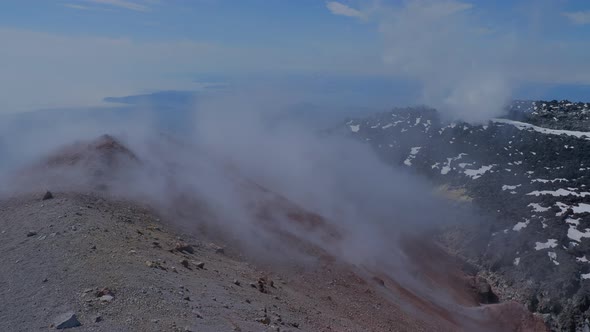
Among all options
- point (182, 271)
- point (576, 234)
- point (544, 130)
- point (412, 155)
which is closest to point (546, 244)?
point (576, 234)

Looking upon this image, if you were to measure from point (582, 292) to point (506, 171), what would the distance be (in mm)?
17165

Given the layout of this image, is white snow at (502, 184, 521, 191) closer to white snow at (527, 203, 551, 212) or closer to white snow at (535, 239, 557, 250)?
white snow at (527, 203, 551, 212)

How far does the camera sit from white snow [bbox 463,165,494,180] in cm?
3849

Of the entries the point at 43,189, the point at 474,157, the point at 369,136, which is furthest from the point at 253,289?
the point at 369,136

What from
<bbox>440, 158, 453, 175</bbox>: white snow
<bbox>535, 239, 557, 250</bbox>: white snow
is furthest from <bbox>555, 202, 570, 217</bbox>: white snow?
<bbox>440, 158, 453, 175</bbox>: white snow

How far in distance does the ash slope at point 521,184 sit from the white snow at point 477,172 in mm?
79

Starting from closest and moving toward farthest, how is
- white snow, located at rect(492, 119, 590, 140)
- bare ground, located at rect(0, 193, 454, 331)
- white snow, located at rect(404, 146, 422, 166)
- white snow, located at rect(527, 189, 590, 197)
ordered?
bare ground, located at rect(0, 193, 454, 331) → white snow, located at rect(527, 189, 590, 197) → white snow, located at rect(492, 119, 590, 140) → white snow, located at rect(404, 146, 422, 166)

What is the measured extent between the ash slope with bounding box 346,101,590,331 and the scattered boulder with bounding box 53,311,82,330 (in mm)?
20990

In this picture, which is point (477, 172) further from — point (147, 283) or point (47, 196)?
point (147, 283)

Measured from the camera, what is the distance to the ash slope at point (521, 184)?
23.7 metres

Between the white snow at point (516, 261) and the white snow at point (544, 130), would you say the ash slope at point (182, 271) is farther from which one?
the white snow at point (544, 130)

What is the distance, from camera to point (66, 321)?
8.84 meters

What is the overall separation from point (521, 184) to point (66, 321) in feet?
110

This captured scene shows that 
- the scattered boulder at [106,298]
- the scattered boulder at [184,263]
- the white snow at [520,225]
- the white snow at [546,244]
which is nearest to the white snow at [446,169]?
the white snow at [520,225]
